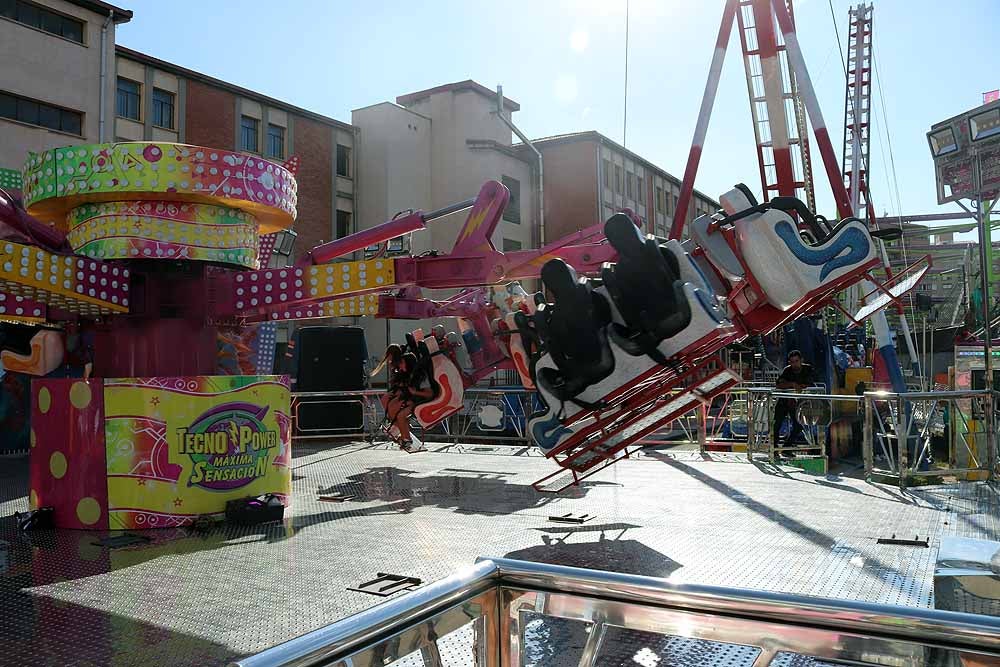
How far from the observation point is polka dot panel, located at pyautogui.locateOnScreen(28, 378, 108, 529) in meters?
6.62

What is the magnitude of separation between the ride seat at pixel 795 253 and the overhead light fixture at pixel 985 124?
10.6 metres

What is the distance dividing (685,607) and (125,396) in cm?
627

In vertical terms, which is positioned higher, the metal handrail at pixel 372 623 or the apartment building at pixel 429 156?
the apartment building at pixel 429 156

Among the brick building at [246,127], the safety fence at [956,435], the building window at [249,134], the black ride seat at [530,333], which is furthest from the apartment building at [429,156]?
the black ride seat at [530,333]

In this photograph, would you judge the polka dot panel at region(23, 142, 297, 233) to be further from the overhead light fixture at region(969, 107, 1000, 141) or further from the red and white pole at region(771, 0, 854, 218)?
the overhead light fixture at region(969, 107, 1000, 141)

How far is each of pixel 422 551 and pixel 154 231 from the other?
3658mm

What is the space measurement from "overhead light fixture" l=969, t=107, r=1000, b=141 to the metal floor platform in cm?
866

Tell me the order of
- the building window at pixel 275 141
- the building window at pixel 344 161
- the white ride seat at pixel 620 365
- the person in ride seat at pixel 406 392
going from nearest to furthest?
the white ride seat at pixel 620 365, the person in ride seat at pixel 406 392, the building window at pixel 275 141, the building window at pixel 344 161

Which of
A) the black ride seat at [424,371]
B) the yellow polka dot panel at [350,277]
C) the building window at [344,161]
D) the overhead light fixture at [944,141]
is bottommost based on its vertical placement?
the black ride seat at [424,371]

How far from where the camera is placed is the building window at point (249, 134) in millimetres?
24161

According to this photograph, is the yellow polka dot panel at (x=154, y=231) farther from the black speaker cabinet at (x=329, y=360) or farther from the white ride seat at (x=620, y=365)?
the black speaker cabinet at (x=329, y=360)

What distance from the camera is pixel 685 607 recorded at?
1.43 metres

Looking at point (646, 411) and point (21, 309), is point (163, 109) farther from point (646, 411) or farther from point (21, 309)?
point (646, 411)

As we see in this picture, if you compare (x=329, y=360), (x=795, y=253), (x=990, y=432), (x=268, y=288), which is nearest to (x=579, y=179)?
(x=329, y=360)
